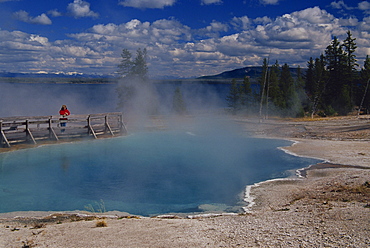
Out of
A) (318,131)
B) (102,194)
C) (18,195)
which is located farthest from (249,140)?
(18,195)

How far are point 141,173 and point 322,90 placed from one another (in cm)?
3882

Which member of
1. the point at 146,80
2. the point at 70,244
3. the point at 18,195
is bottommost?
the point at 18,195

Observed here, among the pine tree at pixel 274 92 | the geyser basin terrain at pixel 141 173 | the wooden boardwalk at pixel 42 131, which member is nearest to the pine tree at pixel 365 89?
the pine tree at pixel 274 92

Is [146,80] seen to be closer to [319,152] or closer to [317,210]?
[319,152]

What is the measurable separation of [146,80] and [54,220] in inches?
1546

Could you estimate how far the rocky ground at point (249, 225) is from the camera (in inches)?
286

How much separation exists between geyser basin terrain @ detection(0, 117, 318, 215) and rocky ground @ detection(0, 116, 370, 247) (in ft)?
5.15

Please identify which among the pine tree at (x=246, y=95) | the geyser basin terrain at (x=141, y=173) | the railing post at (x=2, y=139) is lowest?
the geyser basin terrain at (x=141, y=173)

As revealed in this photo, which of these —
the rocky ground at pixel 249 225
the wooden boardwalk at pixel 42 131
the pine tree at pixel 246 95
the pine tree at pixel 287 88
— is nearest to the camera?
the rocky ground at pixel 249 225

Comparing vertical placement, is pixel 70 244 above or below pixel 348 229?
below

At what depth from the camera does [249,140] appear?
1061 inches

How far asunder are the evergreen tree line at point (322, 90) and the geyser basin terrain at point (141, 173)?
2301 centimetres

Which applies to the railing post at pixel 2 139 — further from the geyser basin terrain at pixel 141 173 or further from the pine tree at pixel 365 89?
the pine tree at pixel 365 89

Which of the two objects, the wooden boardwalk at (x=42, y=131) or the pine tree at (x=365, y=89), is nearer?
the wooden boardwalk at (x=42, y=131)
